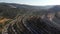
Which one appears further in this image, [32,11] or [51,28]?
[32,11]

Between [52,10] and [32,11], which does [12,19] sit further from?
[52,10]

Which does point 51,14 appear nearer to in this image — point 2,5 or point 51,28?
point 51,28

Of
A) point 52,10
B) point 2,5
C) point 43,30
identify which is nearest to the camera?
point 43,30

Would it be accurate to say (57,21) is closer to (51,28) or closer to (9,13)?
(51,28)

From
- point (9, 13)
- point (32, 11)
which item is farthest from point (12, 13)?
point (32, 11)

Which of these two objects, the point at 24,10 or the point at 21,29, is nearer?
the point at 21,29

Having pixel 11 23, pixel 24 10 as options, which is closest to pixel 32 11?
pixel 24 10

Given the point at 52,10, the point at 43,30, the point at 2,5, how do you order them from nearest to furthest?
the point at 43,30 → the point at 52,10 → the point at 2,5
